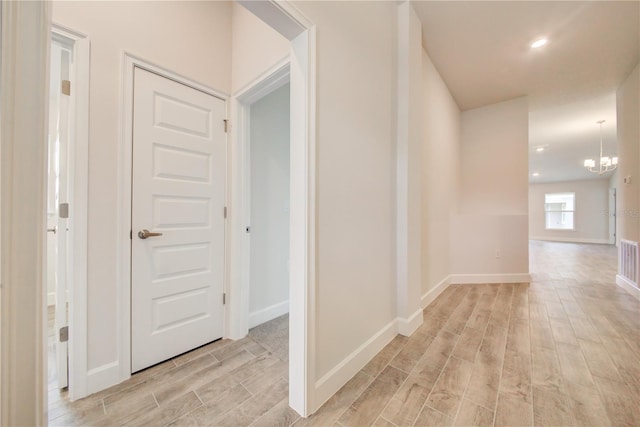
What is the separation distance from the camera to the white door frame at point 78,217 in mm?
1372

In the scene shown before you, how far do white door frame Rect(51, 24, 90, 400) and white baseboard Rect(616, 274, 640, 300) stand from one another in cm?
525

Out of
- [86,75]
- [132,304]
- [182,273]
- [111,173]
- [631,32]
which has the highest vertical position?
[631,32]

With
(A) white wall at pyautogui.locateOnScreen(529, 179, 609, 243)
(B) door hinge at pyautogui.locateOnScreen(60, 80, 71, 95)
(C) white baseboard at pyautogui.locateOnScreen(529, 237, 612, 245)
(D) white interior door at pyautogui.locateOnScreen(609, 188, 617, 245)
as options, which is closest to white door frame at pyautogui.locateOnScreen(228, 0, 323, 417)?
(B) door hinge at pyautogui.locateOnScreen(60, 80, 71, 95)

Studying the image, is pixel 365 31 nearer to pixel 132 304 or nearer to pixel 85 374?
pixel 132 304

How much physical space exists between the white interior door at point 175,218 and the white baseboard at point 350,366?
42.3 inches

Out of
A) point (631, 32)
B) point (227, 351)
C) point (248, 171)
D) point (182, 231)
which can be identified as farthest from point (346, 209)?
point (631, 32)

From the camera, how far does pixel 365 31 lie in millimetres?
1729

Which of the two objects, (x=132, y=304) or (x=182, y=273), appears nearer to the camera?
(x=132, y=304)

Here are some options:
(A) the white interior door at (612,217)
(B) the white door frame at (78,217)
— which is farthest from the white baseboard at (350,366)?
(A) the white interior door at (612,217)

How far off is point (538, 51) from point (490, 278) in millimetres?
2865

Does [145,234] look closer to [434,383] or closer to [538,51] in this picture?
[434,383]

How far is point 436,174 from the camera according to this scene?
3023 mm

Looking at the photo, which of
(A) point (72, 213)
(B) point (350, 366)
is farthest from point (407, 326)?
(A) point (72, 213)

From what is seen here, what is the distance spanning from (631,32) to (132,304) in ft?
16.0
